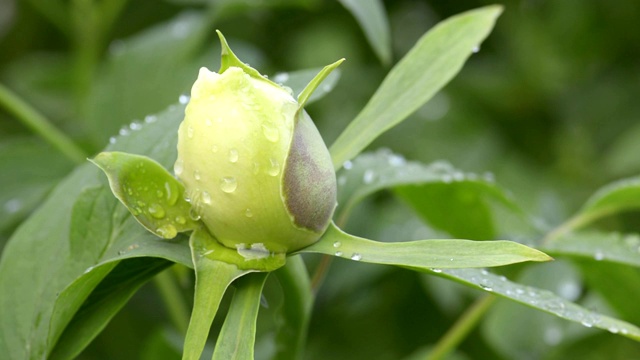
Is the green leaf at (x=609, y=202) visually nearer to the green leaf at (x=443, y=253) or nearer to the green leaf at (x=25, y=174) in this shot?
Answer: the green leaf at (x=443, y=253)

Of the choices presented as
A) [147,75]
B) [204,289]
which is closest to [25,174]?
[147,75]

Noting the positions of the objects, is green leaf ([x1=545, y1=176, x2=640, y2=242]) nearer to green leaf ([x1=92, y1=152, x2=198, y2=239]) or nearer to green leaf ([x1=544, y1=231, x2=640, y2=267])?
green leaf ([x1=544, y1=231, x2=640, y2=267])

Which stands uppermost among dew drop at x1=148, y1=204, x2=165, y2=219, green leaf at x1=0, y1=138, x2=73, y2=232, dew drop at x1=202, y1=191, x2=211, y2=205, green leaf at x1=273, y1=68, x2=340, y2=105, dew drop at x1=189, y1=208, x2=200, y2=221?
dew drop at x1=202, y1=191, x2=211, y2=205

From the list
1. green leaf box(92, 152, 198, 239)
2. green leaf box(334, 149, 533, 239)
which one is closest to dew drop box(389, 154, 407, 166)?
green leaf box(334, 149, 533, 239)

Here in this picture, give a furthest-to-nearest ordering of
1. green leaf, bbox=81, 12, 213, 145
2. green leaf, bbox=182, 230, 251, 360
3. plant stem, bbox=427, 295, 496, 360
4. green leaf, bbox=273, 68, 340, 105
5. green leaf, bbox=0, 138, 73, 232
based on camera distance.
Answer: green leaf, bbox=81, 12, 213, 145 < green leaf, bbox=0, 138, 73, 232 < plant stem, bbox=427, 295, 496, 360 < green leaf, bbox=273, 68, 340, 105 < green leaf, bbox=182, 230, 251, 360

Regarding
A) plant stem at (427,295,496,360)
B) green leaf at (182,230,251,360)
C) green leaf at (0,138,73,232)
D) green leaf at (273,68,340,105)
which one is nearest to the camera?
green leaf at (182,230,251,360)
